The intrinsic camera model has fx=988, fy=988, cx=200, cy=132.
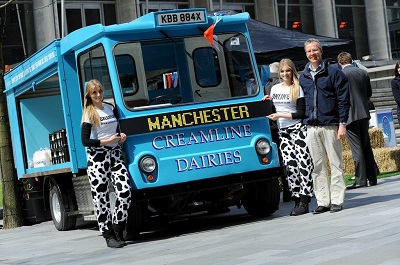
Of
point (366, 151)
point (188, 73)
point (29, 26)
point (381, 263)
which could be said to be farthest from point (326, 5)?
point (381, 263)

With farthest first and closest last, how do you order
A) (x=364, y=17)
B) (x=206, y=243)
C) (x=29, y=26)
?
1. (x=364, y=17)
2. (x=29, y=26)
3. (x=206, y=243)

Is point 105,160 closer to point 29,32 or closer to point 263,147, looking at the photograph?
point 263,147

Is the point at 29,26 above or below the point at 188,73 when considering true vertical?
above

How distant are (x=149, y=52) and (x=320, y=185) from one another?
2.57m

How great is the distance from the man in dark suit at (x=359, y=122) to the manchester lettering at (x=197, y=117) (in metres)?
3.95

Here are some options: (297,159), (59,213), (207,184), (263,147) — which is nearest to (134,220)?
(207,184)

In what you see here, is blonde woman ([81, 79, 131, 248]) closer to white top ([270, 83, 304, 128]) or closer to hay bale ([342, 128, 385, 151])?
white top ([270, 83, 304, 128])

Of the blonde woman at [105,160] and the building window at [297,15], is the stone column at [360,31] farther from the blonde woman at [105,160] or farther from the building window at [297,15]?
the blonde woman at [105,160]

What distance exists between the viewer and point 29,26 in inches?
1410

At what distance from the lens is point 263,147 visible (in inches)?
464

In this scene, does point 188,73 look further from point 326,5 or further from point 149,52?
point 326,5

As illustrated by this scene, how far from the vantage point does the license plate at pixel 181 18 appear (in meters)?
11.6

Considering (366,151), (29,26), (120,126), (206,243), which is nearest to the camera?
(206,243)

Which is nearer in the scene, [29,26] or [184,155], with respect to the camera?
[184,155]
